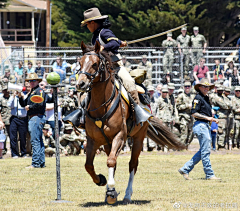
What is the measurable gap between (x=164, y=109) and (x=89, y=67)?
1048cm

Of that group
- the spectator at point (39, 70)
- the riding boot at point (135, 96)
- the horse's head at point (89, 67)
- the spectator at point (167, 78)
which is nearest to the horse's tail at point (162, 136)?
the riding boot at point (135, 96)

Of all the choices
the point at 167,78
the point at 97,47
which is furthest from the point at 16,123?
the point at 97,47

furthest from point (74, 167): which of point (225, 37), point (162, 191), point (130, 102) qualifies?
point (225, 37)

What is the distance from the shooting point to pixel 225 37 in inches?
1291

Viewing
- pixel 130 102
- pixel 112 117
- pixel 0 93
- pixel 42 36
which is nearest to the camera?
pixel 112 117

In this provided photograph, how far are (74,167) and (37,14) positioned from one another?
116ft

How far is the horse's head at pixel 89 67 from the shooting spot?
7.22 m

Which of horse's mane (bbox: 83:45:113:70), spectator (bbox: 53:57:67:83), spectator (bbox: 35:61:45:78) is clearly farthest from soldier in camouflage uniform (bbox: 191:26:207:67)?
horse's mane (bbox: 83:45:113:70)

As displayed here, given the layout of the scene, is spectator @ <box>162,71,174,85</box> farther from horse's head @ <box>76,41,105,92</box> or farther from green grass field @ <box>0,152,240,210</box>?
horse's head @ <box>76,41,105,92</box>

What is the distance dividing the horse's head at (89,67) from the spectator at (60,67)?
528 inches

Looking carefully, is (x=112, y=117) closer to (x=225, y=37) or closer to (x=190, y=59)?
(x=190, y=59)

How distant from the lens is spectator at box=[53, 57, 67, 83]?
2111 centimetres

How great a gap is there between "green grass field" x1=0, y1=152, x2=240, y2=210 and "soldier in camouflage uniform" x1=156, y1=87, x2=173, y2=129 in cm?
288

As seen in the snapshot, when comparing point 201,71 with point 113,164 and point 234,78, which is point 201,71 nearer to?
point 234,78
